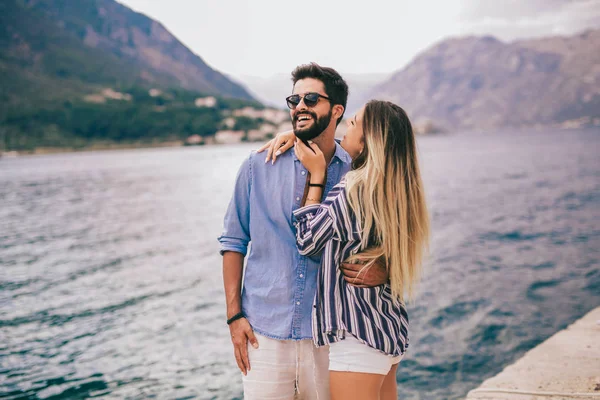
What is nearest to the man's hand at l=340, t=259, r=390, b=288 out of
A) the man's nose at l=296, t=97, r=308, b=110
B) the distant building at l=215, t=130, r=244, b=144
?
the man's nose at l=296, t=97, r=308, b=110

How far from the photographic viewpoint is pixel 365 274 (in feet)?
9.68

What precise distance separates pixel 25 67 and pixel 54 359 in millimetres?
217174

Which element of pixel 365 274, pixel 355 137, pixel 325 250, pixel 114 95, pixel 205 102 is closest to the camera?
pixel 365 274

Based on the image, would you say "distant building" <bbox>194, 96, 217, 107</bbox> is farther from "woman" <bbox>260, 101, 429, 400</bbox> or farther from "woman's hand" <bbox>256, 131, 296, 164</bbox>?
"woman" <bbox>260, 101, 429, 400</bbox>

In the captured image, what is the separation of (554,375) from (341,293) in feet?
14.6

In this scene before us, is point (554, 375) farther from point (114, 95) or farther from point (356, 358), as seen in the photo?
point (114, 95)

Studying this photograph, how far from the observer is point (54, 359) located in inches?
358

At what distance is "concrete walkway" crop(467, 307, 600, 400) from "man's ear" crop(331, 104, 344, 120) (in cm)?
410

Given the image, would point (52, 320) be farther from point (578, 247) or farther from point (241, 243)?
point (578, 247)

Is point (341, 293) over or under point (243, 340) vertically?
over

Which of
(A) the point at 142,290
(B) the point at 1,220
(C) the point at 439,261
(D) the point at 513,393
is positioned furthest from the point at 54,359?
(B) the point at 1,220

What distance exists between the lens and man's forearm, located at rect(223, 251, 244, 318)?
3.26m

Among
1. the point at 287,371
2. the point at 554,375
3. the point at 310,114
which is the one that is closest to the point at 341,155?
the point at 310,114

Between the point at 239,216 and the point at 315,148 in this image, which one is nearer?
the point at 315,148
